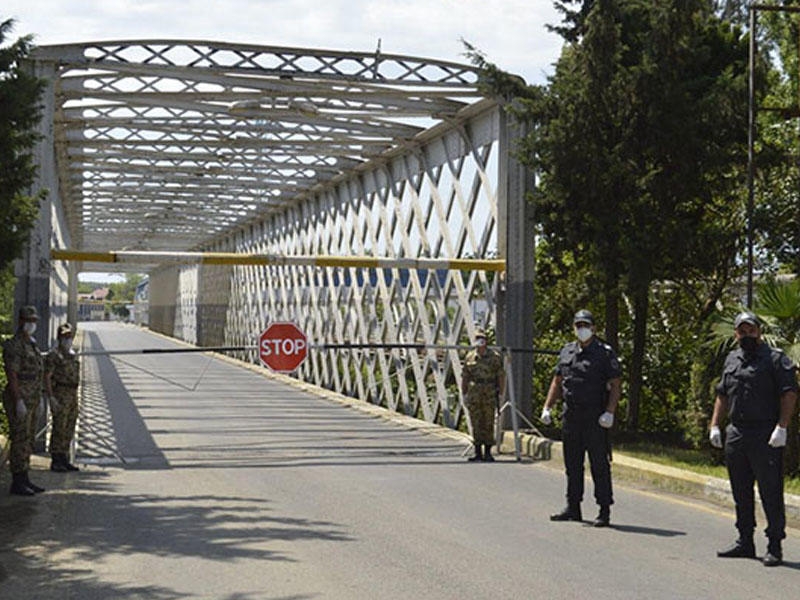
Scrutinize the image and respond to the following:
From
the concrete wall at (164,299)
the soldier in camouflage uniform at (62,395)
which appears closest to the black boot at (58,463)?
the soldier in camouflage uniform at (62,395)

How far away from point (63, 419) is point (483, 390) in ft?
16.7

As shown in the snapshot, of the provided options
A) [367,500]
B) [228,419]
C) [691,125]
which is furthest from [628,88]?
[228,419]

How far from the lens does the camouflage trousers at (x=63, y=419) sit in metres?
12.5

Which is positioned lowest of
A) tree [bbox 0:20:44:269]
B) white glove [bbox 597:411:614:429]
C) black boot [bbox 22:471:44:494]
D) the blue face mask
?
black boot [bbox 22:471:44:494]

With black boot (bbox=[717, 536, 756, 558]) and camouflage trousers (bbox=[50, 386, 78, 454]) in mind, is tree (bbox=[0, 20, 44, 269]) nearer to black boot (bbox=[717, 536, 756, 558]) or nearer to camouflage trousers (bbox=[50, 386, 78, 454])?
camouflage trousers (bbox=[50, 386, 78, 454])

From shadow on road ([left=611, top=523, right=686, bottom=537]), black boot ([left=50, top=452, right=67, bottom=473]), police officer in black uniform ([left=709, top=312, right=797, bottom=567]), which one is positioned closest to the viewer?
police officer in black uniform ([left=709, top=312, right=797, bottom=567])

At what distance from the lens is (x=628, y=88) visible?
1542 cm

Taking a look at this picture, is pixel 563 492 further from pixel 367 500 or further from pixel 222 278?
pixel 222 278

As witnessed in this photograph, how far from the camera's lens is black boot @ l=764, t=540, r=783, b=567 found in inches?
302

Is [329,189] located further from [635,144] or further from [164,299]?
[164,299]

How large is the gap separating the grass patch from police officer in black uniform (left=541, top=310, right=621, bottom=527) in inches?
112

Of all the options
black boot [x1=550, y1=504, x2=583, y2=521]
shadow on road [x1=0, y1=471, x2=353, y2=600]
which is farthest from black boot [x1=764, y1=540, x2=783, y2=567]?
shadow on road [x1=0, y1=471, x2=353, y2=600]

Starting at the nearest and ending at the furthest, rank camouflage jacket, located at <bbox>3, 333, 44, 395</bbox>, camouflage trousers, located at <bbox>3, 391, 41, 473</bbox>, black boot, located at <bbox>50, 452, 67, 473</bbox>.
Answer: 1. camouflage trousers, located at <bbox>3, 391, 41, 473</bbox>
2. camouflage jacket, located at <bbox>3, 333, 44, 395</bbox>
3. black boot, located at <bbox>50, 452, 67, 473</bbox>

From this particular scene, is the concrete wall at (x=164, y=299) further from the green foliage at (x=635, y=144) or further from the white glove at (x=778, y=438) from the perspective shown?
the white glove at (x=778, y=438)
